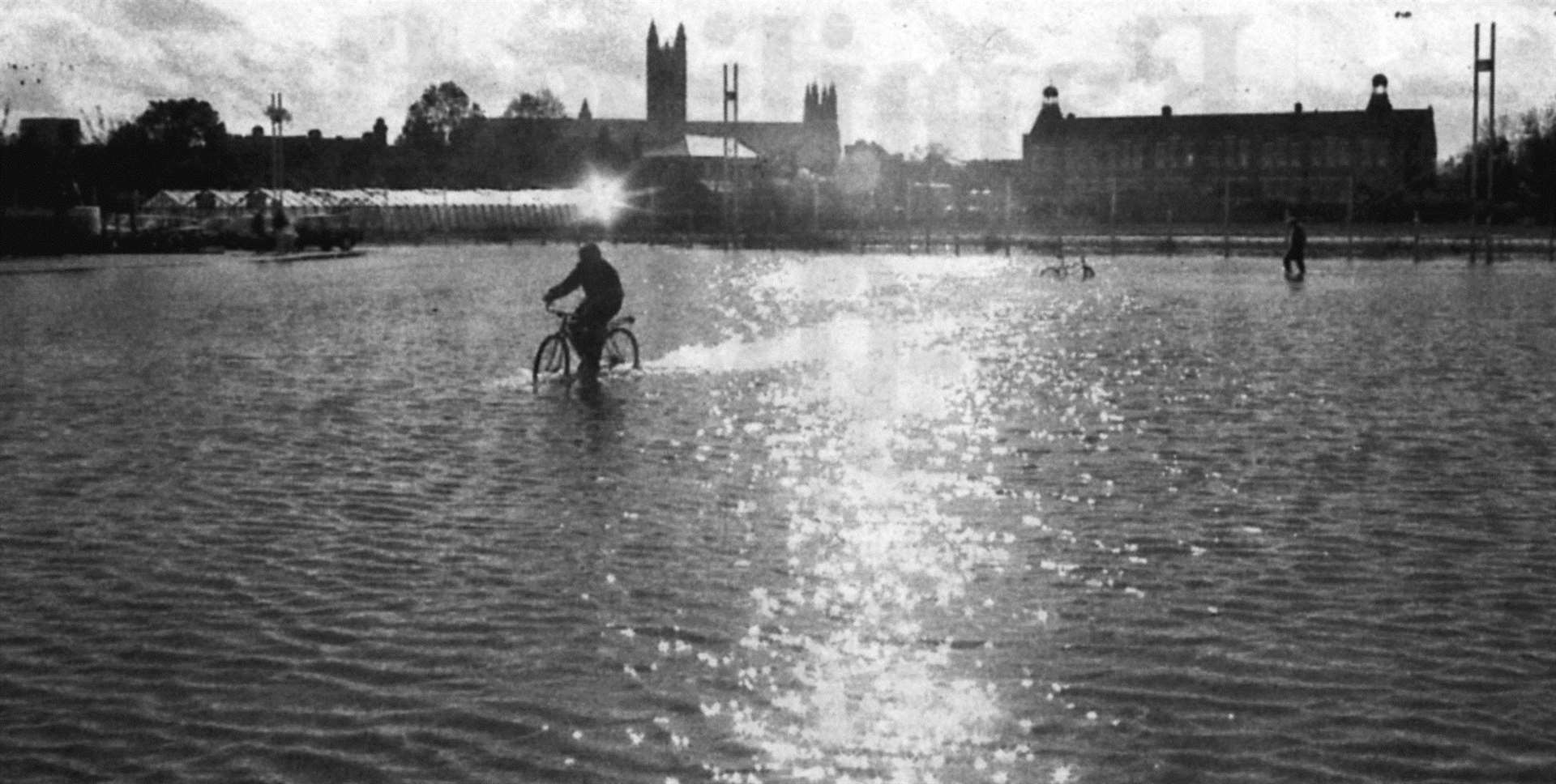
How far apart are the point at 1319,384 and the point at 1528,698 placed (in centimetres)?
1365

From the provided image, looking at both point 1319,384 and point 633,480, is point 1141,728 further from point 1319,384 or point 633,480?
point 1319,384

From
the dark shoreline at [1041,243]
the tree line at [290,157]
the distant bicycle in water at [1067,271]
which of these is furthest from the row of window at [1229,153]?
the distant bicycle in water at [1067,271]

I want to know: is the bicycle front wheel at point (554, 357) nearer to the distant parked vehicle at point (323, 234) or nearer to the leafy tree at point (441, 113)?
the distant parked vehicle at point (323, 234)

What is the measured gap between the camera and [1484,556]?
35.9 ft

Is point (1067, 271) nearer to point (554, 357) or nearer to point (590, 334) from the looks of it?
point (554, 357)

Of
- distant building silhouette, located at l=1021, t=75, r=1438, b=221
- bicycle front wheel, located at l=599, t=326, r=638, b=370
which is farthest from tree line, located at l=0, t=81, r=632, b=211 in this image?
bicycle front wheel, located at l=599, t=326, r=638, b=370

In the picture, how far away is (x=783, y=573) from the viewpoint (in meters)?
10.5

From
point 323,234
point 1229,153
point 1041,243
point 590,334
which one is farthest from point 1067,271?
point 1229,153

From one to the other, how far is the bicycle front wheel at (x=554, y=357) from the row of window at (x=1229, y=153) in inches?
5493

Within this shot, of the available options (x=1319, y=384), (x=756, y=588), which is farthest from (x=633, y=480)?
(x=1319, y=384)

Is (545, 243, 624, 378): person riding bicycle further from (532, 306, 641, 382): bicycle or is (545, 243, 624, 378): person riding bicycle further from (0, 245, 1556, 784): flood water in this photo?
(0, 245, 1556, 784): flood water

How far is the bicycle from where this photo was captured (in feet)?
73.8

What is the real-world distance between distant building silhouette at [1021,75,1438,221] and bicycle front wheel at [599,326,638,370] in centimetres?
11569

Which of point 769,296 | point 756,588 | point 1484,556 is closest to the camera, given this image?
point 756,588
